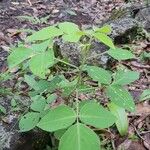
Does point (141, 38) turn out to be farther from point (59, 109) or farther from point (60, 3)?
point (59, 109)

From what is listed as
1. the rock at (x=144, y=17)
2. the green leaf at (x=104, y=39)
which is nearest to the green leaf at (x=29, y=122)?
the green leaf at (x=104, y=39)

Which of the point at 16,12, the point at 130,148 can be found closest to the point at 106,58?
the point at 130,148

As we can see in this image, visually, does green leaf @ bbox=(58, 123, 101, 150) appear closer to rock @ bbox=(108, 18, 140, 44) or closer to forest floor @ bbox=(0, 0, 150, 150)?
forest floor @ bbox=(0, 0, 150, 150)

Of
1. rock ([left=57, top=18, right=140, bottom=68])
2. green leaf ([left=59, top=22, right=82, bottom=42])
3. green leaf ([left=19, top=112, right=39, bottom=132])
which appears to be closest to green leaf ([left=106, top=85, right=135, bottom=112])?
green leaf ([left=59, top=22, right=82, bottom=42])

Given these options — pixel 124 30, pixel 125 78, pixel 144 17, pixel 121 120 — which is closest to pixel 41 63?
pixel 125 78

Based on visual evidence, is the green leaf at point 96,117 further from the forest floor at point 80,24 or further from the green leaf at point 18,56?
the forest floor at point 80,24

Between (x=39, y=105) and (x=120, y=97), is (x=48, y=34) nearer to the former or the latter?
(x=120, y=97)
